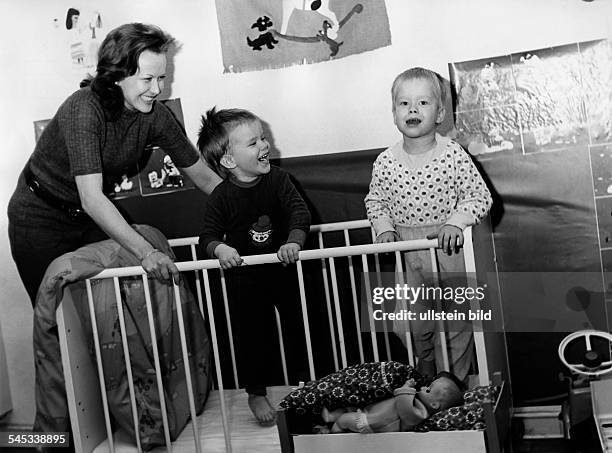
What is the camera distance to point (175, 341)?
1.76m

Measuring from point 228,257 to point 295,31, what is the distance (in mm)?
517

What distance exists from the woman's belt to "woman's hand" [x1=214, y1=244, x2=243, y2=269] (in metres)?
0.37

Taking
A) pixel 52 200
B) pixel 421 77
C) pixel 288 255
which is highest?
pixel 421 77

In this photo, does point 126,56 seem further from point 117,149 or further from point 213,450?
point 213,450

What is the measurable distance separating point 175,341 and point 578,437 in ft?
2.57

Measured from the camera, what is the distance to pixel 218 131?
71.2 inches

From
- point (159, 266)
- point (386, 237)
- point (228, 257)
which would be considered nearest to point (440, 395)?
point (386, 237)

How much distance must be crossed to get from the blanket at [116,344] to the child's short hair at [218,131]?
26cm

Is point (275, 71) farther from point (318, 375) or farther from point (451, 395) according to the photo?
point (451, 395)

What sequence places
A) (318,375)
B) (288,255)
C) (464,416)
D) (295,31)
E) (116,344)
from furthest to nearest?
1. (318,375)
2. (295,31)
3. (116,344)
4. (288,255)
5. (464,416)

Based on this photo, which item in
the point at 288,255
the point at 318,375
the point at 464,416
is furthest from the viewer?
the point at 318,375

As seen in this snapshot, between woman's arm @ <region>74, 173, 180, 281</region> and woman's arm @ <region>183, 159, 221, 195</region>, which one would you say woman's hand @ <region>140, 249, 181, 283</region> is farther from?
woman's arm @ <region>183, 159, 221, 195</region>

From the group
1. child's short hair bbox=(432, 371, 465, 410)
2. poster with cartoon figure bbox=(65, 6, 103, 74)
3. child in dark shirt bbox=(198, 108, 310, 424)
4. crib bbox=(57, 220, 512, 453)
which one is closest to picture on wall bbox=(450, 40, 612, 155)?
crib bbox=(57, 220, 512, 453)

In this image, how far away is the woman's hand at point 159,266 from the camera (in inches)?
64.0
